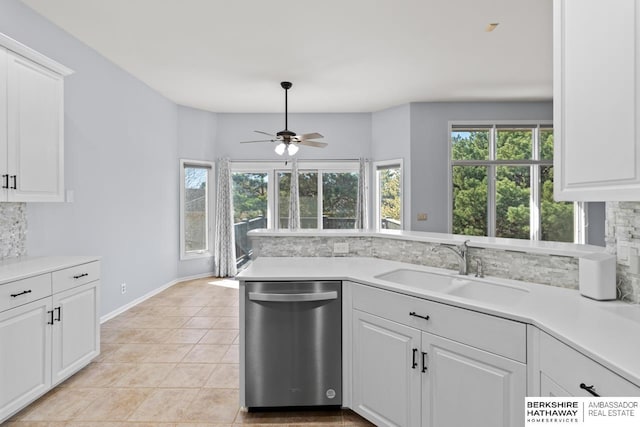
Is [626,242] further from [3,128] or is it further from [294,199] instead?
[294,199]

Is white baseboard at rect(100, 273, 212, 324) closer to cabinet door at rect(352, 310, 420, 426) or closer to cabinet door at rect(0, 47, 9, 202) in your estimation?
cabinet door at rect(0, 47, 9, 202)

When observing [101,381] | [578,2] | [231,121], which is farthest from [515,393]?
[231,121]

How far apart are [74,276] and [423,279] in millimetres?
2465

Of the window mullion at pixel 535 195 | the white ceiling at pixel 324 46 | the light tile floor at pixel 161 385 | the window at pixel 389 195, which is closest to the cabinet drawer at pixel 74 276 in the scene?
the light tile floor at pixel 161 385

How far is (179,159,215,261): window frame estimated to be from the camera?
18.9ft

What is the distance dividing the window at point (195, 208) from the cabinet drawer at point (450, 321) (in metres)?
4.58

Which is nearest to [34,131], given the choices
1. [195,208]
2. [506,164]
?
[195,208]

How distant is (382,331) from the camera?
186 centimetres

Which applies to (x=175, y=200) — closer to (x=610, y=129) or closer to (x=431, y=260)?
(x=431, y=260)

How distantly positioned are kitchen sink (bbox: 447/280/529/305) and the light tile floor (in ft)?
3.20

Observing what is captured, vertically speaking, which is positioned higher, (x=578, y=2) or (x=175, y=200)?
(x=578, y=2)

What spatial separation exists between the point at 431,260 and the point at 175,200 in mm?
4634

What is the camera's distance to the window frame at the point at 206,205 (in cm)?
577

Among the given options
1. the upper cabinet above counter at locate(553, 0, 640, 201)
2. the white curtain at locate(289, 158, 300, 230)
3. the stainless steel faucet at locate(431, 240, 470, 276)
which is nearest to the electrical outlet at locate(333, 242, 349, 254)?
the stainless steel faucet at locate(431, 240, 470, 276)
